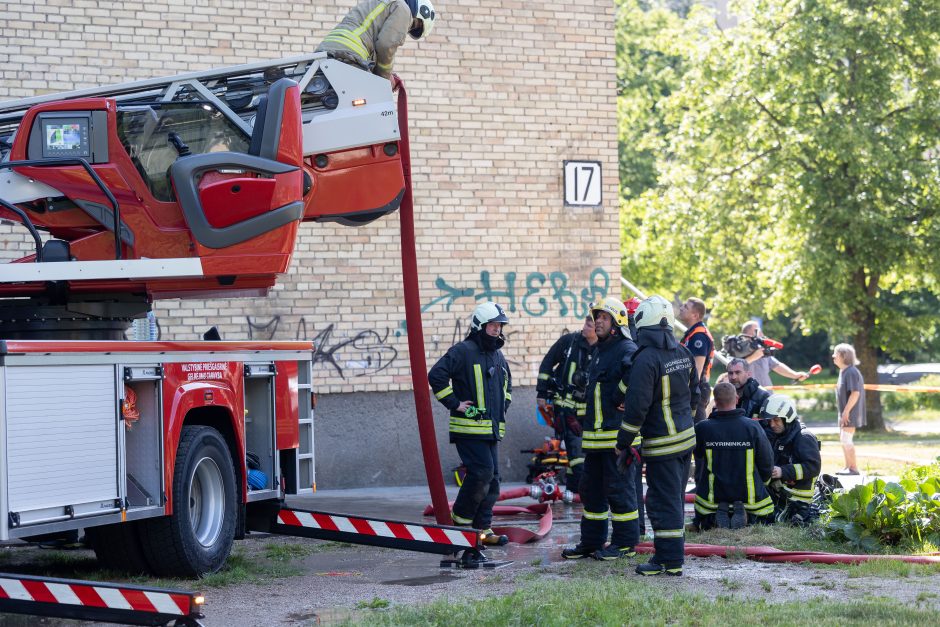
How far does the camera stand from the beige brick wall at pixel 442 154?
12555 mm

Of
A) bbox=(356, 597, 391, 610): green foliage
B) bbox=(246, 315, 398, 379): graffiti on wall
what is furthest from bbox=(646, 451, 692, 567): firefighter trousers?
bbox=(246, 315, 398, 379): graffiti on wall

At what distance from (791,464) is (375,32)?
15.9 ft

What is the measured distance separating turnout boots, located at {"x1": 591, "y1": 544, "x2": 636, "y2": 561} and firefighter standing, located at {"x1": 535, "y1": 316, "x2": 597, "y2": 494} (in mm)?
1900

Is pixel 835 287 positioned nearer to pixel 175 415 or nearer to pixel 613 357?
pixel 613 357

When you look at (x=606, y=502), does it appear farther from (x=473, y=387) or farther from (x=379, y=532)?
(x=379, y=532)

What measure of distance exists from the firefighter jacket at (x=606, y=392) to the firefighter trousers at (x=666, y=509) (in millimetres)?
501

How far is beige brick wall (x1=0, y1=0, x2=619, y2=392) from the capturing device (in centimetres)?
1255

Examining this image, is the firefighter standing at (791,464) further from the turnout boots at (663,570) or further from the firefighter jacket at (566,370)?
the turnout boots at (663,570)

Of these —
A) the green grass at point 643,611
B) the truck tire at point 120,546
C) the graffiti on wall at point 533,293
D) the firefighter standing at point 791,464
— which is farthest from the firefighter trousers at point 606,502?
the graffiti on wall at point 533,293

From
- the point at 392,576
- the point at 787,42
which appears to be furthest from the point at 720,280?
the point at 392,576

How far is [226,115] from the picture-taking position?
7.58 m

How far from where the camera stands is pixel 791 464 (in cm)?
1022

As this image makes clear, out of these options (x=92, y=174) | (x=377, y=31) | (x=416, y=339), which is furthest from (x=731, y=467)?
(x=92, y=174)

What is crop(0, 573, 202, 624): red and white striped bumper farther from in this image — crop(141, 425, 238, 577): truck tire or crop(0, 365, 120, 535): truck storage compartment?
crop(141, 425, 238, 577): truck tire
